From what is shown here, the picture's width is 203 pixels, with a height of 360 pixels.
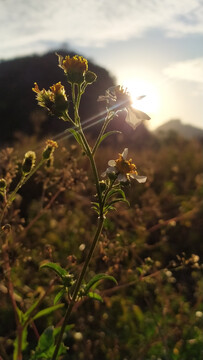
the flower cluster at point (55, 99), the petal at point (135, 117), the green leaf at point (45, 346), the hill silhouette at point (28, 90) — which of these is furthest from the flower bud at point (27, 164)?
the hill silhouette at point (28, 90)

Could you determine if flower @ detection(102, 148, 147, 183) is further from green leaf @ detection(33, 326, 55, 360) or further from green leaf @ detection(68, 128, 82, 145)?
green leaf @ detection(33, 326, 55, 360)

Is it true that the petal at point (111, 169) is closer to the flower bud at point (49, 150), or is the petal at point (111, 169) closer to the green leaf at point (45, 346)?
the flower bud at point (49, 150)

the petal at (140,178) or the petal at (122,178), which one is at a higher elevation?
the petal at (122,178)

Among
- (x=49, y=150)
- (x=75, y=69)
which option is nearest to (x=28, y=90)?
(x=49, y=150)

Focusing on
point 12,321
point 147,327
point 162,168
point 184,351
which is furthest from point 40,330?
point 162,168

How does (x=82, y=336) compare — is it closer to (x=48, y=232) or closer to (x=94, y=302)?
(x=94, y=302)

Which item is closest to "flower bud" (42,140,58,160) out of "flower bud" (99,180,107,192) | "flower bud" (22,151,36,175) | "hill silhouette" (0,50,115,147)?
"flower bud" (22,151,36,175)
